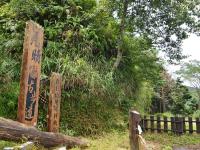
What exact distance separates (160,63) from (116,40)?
189cm

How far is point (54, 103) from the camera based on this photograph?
7277 millimetres

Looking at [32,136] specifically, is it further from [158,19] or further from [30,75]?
[158,19]

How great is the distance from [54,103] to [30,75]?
1448 mm

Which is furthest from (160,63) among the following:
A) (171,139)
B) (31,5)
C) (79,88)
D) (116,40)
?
(31,5)

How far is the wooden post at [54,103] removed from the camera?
7.13 metres

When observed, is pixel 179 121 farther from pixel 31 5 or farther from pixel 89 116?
pixel 31 5

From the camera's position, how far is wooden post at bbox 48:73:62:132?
713cm

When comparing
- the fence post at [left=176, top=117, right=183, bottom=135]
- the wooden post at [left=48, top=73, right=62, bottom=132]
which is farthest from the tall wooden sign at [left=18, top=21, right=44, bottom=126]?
the fence post at [left=176, top=117, right=183, bottom=135]

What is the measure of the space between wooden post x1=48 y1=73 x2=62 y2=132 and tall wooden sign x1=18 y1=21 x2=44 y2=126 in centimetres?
87

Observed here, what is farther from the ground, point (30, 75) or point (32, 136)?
point (30, 75)

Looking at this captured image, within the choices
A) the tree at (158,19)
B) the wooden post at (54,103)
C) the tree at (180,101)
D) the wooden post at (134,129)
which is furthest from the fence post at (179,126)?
the tree at (180,101)

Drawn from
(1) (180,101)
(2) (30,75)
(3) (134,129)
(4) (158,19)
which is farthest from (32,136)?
(1) (180,101)

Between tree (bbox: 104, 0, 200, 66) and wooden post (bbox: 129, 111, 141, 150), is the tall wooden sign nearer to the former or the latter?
wooden post (bbox: 129, 111, 141, 150)

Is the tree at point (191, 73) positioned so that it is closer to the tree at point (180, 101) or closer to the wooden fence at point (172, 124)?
the tree at point (180, 101)
